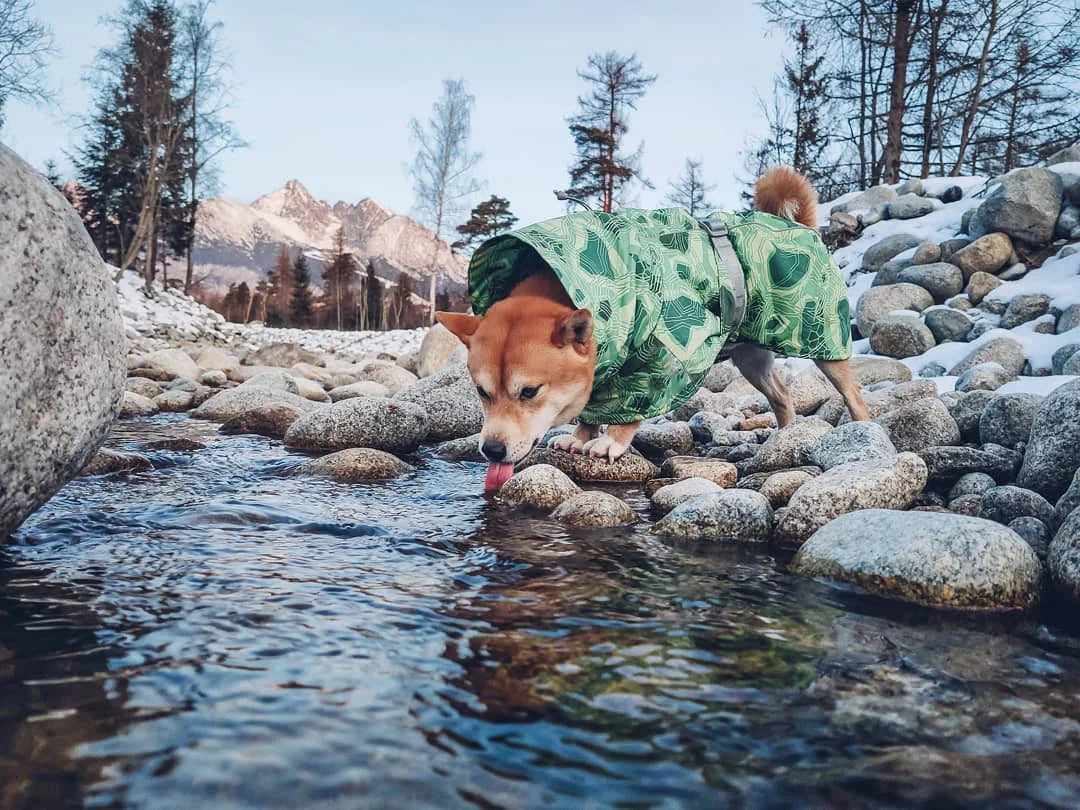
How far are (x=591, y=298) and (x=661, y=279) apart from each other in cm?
70

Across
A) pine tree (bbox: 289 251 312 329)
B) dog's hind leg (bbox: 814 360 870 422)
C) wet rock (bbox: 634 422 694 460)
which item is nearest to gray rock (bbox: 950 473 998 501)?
dog's hind leg (bbox: 814 360 870 422)

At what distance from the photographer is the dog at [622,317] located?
4262 millimetres

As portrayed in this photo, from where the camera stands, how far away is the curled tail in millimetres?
6316

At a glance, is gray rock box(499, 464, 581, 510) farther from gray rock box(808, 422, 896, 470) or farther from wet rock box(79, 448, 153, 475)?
wet rock box(79, 448, 153, 475)

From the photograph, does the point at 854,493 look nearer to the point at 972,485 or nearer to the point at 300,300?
the point at 972,485

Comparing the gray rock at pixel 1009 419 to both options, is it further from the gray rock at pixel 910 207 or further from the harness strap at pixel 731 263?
the gray rock at pixel 910 207

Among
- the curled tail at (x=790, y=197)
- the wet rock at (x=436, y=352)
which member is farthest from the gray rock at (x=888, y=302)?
the wet rock at (x=436, y=352)

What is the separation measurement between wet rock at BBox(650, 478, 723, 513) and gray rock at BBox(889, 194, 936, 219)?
12.7 m

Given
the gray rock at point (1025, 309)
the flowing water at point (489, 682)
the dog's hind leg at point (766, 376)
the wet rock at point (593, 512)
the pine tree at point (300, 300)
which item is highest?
the pine tree at point (300, 300)

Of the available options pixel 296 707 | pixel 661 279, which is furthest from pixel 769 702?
pixel 661 279

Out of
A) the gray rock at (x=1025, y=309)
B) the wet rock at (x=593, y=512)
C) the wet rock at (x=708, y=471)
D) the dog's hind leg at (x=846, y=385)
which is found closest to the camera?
the wet rock at (x=593, y=512)

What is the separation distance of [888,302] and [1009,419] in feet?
22.0

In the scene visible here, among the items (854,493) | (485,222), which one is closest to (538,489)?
(854,493)

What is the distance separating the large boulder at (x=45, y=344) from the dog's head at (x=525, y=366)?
1863 mm
